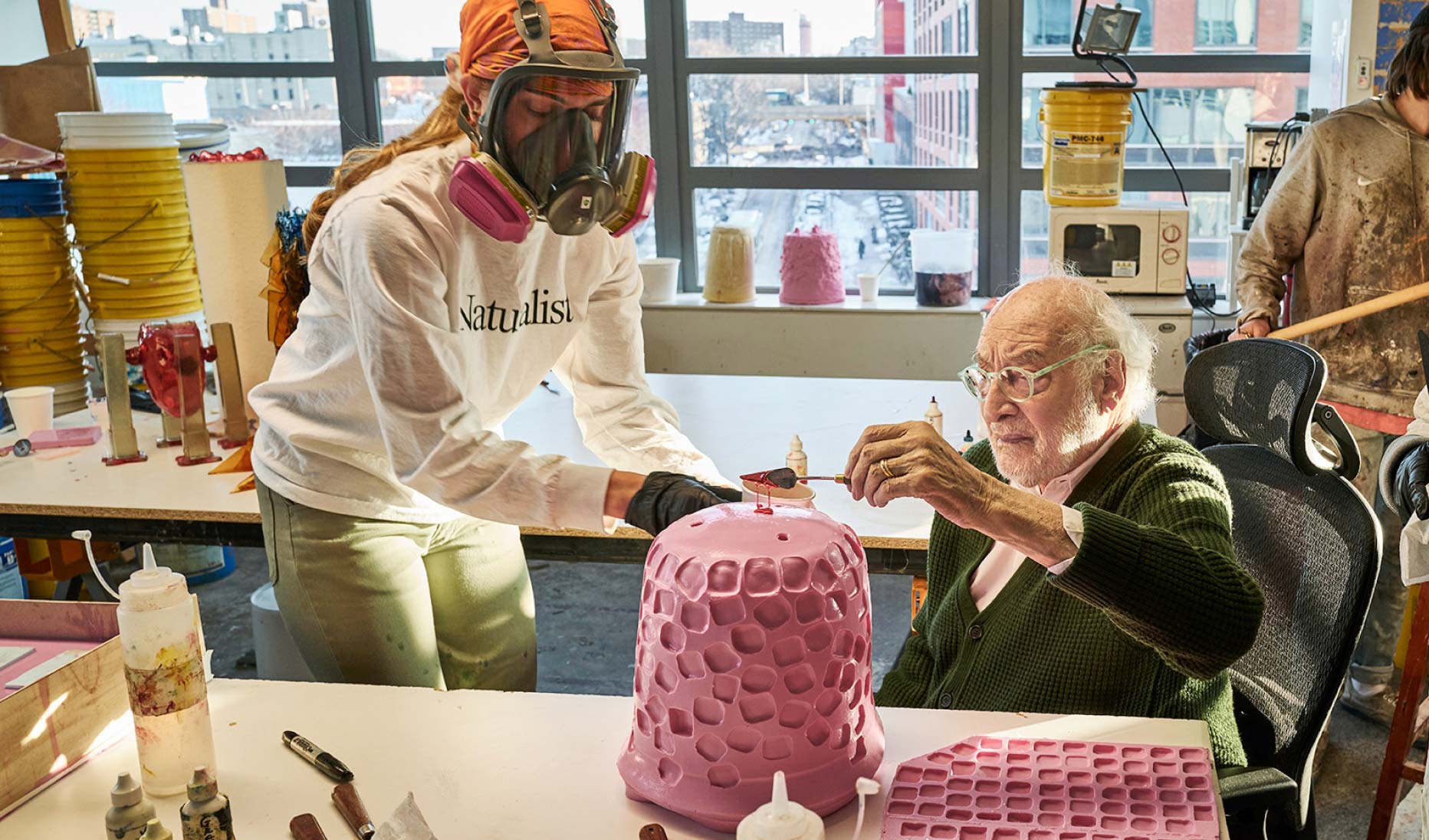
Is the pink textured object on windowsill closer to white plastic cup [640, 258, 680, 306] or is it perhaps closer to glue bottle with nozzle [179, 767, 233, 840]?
white plastic cup [640, 258, 680, 306]

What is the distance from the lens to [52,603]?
1.72 meters

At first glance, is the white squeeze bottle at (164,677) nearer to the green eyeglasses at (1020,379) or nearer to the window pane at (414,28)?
the green eyeglasses at (1020,379)

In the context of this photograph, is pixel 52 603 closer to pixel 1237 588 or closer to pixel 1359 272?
pixel 1237 588

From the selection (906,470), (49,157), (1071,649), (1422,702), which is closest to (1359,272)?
(1422,702)

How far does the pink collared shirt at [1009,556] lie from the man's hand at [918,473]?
0.28 meters

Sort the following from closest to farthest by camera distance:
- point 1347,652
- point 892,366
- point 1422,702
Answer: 1. point 1347,652
2. point 1422,702
3. point 892,366

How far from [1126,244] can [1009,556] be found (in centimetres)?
266

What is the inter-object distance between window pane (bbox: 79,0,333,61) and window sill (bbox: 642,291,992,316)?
6.58 ft

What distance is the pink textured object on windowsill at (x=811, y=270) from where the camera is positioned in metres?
5.16

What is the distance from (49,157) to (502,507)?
3006 millimetres

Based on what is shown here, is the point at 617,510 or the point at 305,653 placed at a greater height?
the point at 617,510

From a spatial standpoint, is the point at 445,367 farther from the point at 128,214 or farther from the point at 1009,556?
the point at 128,214

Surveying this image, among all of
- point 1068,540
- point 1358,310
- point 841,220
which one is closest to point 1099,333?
point 1068,540

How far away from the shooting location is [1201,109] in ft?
16.6
